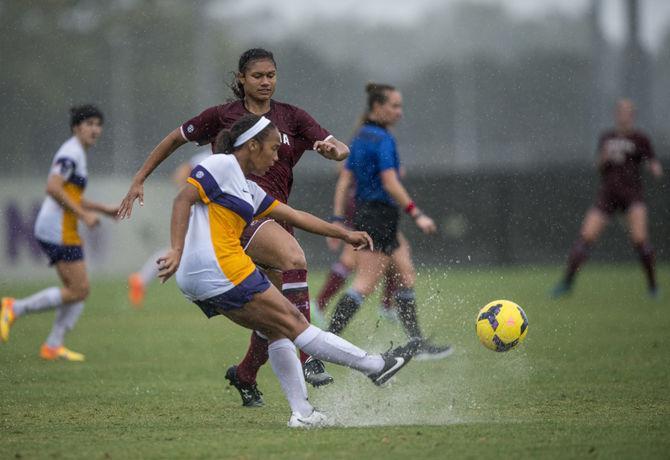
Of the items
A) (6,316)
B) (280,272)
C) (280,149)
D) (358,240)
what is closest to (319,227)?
(358,240)

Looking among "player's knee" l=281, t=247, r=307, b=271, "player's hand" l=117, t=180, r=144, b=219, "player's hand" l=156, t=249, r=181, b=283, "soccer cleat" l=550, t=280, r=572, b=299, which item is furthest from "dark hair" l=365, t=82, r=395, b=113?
"soccer cleat" l=550, t=280, r=572, b=299

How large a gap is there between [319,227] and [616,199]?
1027 centimetres

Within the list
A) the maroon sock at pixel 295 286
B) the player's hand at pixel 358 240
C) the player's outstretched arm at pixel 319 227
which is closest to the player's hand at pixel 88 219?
the maroon sock at pixel 295 286

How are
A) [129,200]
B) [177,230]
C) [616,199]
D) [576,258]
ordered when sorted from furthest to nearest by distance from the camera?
[616,199], [576,258], [129,200], [177,230]

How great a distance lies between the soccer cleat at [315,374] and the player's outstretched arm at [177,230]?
57.1 inches

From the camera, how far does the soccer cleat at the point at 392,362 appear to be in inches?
252

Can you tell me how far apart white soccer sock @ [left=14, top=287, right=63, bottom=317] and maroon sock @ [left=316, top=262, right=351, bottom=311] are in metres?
2.47

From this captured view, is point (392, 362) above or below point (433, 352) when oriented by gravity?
above

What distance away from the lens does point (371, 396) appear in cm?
752

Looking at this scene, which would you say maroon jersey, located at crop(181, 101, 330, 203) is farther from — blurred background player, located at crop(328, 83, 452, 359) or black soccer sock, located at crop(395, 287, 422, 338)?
black soccer sock, located at crop(395, 287, 422, 338)

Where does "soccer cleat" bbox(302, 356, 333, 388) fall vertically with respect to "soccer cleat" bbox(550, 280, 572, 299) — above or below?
above

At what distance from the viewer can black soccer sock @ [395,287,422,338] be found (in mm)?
9789

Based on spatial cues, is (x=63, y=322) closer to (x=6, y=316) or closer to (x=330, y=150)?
(x=6, y=316)

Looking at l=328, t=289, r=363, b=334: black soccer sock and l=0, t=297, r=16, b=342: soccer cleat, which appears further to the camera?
l=0, t=297, r=16, b=342: soccer cleat
